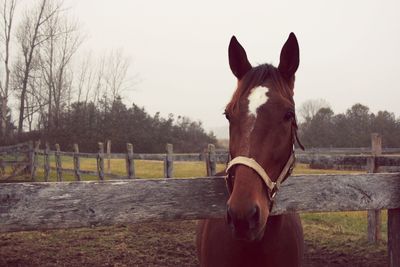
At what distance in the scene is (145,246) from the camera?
21.5 ft

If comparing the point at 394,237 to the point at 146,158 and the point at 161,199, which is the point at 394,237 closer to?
the point at 161,199

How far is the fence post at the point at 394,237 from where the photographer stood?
285 centimetres

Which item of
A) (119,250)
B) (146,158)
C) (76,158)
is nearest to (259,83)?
(119,250)

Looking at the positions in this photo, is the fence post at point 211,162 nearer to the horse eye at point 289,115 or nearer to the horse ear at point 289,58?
the horse ear at point 289,58

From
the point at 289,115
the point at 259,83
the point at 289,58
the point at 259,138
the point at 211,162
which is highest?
the point at 289,58

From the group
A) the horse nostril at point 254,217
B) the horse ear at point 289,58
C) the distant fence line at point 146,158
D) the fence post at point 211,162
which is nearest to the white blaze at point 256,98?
the horse ear at point 289,58

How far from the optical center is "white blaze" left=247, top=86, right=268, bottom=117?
2.20 metres

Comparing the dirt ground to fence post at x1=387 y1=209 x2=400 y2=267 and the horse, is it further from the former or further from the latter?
the horse

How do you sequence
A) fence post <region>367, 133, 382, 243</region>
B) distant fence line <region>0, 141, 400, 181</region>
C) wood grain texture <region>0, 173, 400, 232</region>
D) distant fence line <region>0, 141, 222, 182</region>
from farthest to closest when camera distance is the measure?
1. distant fence line <region>0, 141, 222, 182</region>
2. distant fence line <region>0, 141, 400, 181</region>
3. fence post <region>367, 133, 382, 243</region>
4. wood grain texture <region>0, 173, 400, 232</region>

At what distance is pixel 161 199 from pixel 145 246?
4441 mm

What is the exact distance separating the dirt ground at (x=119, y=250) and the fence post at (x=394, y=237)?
2.89 metres

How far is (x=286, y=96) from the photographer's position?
2.36 m

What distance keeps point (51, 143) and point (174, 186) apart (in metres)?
30.7

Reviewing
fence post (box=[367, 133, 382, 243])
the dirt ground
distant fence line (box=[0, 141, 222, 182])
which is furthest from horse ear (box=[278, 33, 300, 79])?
distant fence line (box=[0, 141, 222, 182])
